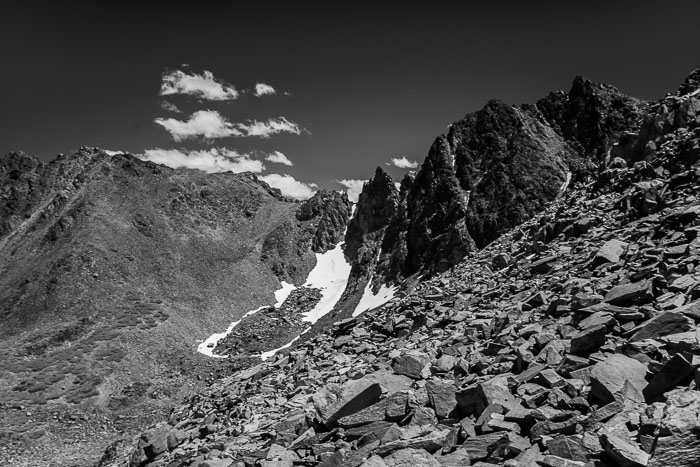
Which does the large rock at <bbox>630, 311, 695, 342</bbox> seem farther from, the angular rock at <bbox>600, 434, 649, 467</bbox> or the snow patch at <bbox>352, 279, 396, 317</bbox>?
the snow patch at <bbox>352, 279, 396, 317</bbox>

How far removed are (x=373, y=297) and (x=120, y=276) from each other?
233ft

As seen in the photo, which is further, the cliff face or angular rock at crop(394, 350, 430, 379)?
the cliff face

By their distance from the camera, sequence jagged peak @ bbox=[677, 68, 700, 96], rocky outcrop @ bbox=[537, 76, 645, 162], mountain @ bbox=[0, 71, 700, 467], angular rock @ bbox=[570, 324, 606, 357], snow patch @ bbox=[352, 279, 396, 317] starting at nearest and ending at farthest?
mountain @ bbox=[0, 71, 700, 467], angular rock @ bbox=[570, 324, 606, 357], jagged peak @ bbox=[677, 68, 700, 96], rocky outcrop @ bbox=[537, 76, 645, 162], snow patch @ bbox=[352, 279, 396, 317]

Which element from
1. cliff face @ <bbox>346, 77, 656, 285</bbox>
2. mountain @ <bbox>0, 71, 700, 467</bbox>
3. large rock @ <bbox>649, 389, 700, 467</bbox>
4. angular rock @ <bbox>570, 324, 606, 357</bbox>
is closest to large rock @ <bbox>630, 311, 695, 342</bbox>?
mountain @ <bbox>0, 71, 700, 467</bbox>

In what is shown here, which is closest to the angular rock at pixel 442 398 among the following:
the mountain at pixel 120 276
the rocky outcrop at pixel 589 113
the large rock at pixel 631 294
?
the large rock at pixel 631 294

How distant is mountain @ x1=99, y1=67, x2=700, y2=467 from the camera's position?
Result: 27.2ft

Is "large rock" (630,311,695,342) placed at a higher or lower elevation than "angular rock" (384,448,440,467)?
higher

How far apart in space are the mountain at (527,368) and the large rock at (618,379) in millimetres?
38

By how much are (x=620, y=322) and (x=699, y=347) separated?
3.88 m

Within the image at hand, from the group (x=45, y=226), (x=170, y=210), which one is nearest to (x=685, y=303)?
Result: (x=170, y=210)

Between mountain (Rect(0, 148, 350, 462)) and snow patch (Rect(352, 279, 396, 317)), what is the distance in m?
24.2

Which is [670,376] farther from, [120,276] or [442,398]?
[120,276]

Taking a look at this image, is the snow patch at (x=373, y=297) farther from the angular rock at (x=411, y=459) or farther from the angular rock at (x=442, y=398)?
the angular rock at (x=411, y=459)

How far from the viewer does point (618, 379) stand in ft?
29.6
